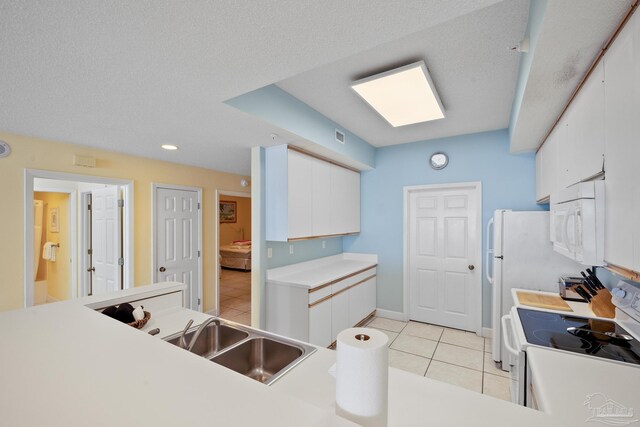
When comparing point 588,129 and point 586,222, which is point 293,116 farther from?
point 586,222

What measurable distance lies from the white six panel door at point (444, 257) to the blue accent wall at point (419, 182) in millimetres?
145

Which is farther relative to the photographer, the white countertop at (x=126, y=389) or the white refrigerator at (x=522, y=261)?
the white refrigerator at (x=522, y=261)

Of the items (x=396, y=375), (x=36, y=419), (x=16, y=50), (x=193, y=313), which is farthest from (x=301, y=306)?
(x=16, y=50)

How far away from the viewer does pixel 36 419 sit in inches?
24.1

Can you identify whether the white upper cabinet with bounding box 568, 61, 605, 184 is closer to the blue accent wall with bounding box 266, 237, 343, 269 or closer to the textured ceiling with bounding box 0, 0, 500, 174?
the textured ceiling with bounding box 0, 0, 500, 174

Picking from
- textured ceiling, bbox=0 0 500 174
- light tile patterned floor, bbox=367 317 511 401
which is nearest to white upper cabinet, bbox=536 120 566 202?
textured ceiling, bbox=0 0 500 174

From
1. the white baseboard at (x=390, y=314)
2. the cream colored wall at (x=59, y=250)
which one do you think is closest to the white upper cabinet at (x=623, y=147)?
the white baseboard at (x=390, y=314)

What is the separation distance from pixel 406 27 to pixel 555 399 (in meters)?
1.63

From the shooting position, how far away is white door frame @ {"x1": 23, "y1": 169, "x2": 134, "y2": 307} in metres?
2.53

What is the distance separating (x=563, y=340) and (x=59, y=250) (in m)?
6.29

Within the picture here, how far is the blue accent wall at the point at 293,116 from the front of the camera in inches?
84.0

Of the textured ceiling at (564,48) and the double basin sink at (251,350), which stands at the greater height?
the textured ceiling at (564,48)

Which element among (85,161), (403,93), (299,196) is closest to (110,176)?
(85,161)

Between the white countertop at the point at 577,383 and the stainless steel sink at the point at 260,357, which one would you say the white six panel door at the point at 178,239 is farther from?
the white countertop at the point at 577,383
